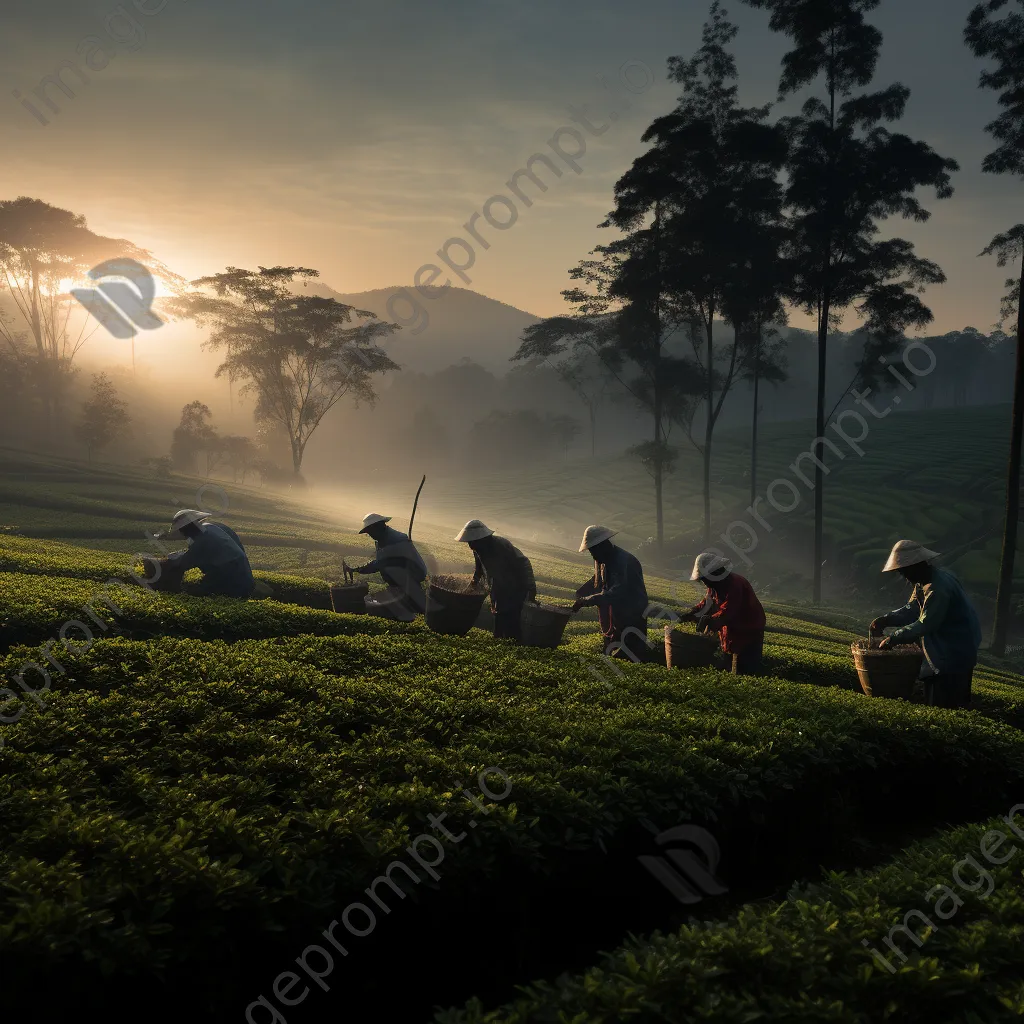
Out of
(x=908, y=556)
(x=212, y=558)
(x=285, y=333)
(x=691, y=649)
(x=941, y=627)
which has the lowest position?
(x=691, y=649)

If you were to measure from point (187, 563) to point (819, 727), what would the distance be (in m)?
9.06

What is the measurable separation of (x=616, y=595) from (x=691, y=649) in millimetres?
1272

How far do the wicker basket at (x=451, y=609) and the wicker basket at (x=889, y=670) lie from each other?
15.7 ft

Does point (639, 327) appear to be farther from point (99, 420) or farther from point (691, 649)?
point (99, 420)

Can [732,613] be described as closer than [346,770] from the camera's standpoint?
No

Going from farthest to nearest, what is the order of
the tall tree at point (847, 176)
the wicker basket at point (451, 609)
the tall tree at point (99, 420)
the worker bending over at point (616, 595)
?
the tall tree at point (99, 420) < the tall tree at point (847, 176) < the worker bending over at point (616, 595) < the wicker basket at point (451, 609)

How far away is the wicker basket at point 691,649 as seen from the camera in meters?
9.46

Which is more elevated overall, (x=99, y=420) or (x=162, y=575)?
(x=99, y=420)

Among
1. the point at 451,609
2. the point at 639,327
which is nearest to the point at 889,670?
the point at 451,609

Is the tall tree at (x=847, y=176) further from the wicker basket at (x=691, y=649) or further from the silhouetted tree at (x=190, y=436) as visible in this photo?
the silhouetted tree at (x=190, y=436)

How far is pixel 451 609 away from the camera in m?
9.86

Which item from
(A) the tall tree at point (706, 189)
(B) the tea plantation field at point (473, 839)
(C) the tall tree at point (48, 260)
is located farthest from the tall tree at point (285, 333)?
(B) the tea plantation field at point (473, 839)

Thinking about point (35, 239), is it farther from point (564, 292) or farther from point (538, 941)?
point (538, 941)

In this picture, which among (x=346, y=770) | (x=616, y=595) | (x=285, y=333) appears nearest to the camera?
(x=346, y=770)
